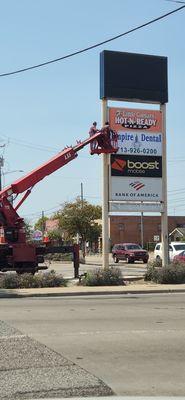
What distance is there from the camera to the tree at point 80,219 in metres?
61.8

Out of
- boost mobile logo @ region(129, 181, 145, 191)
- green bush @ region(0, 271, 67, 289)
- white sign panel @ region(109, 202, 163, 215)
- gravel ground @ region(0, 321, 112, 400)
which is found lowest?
gravel ground @ region(0, 321, 112, 400)

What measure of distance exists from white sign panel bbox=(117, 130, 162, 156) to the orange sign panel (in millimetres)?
218

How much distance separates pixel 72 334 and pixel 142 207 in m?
16.6

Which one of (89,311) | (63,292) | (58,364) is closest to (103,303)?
(89,311)

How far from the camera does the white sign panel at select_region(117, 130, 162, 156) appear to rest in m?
26.6

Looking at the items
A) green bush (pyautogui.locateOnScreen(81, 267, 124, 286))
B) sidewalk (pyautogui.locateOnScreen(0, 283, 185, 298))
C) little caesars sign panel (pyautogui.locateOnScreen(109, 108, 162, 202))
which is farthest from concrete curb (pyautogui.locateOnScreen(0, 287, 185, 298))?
little caesars sign panel (pyautogui.locateOnScreen(109, 108, 162, 202))

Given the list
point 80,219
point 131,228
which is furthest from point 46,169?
point 131,228

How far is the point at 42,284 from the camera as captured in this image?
2280 cm

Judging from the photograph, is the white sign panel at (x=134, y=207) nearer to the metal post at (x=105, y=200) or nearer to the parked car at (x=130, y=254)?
the metal post at (x=105, y=200)

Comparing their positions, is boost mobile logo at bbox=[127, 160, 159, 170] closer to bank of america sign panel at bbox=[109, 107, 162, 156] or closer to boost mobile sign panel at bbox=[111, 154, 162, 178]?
boost mobile sign panel at bbox=[111, 154, 162, 178]

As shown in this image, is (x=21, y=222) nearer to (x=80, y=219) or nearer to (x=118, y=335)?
(x=118, y=335)

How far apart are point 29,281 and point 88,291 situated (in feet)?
8.50

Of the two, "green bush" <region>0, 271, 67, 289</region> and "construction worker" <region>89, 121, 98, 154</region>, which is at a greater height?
"construction worker" <region>89, 121, 98, 154</region>

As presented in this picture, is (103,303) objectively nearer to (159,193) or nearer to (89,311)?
(89,311)
